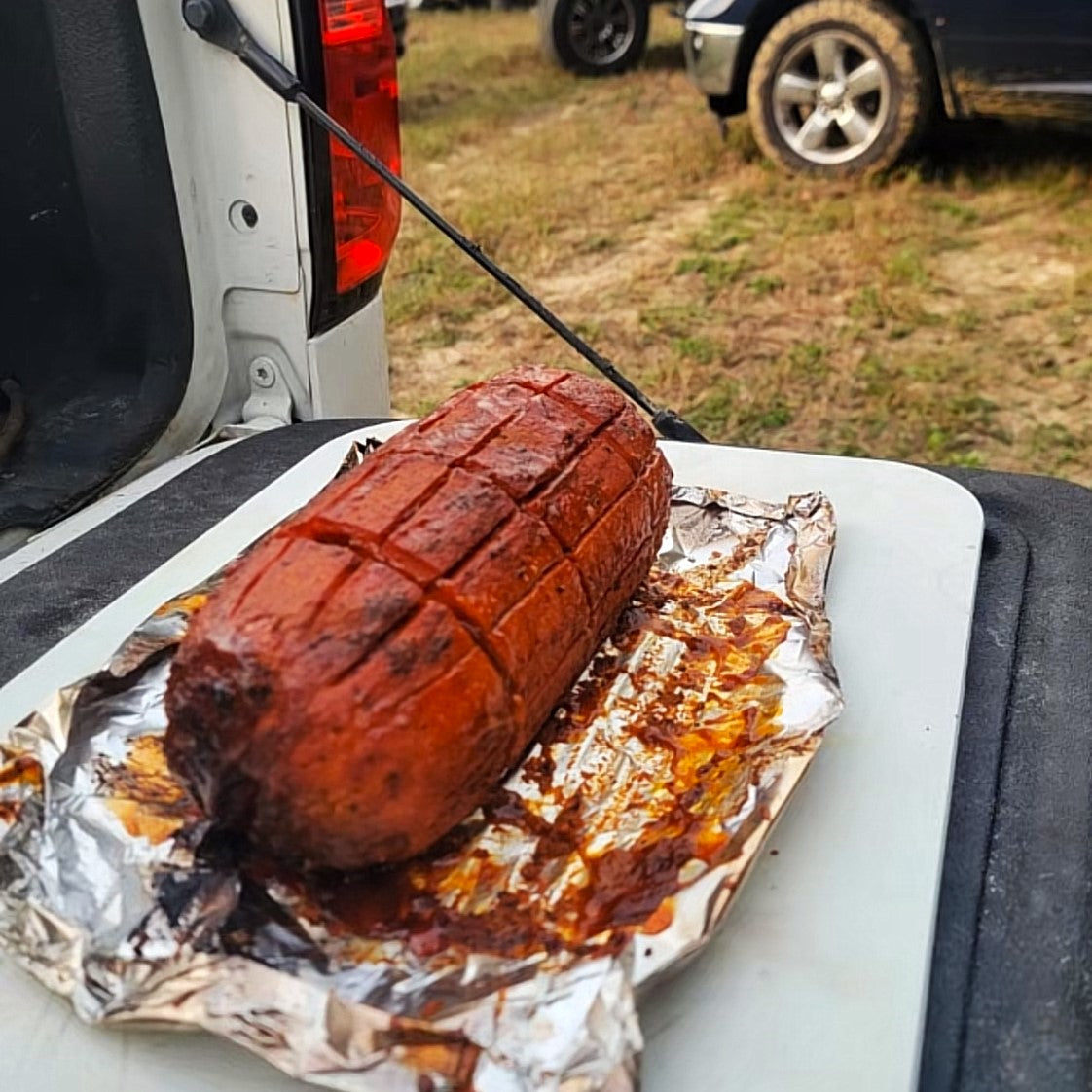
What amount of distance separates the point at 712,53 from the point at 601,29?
359 cm

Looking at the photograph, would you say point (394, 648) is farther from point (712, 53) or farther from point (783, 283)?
point (712, 53)

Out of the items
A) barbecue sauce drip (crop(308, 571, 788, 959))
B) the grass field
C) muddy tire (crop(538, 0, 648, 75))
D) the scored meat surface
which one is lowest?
the grass field

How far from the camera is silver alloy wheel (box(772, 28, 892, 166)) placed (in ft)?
19.4

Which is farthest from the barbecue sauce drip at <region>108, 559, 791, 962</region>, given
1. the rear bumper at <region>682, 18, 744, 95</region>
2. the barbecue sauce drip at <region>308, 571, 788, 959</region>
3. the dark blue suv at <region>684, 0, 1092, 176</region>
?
the rear bumper at <region>682, 18, 744, 95</region>

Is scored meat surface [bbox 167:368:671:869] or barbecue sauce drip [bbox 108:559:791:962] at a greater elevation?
scored meat surface [bbox 167:368:671:869]

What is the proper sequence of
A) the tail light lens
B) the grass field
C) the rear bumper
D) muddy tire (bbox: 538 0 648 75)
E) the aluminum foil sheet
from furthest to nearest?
muddy tire (bbox: 538 0 648 75) < the rear bumper < the grass field < the tail light lens < the aluminum foil sheet

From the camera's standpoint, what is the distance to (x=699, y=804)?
1.26 metres

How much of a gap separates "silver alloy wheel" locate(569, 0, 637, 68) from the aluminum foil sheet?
873 cm

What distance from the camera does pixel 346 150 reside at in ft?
7.00

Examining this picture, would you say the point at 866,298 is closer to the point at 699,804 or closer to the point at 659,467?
the point at 659,467

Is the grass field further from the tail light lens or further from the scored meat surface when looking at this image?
the scored meat surface

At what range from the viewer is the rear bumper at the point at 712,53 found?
611 centimetres

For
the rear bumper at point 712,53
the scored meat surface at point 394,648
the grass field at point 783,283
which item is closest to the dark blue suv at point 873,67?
the rear bumper at point 712,53

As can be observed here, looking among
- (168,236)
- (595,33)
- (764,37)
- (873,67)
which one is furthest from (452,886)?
(595,33)
